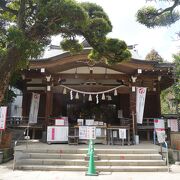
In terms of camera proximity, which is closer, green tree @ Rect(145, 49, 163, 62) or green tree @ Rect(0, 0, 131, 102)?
green tree @ Rect(0, 0, 131, 102)

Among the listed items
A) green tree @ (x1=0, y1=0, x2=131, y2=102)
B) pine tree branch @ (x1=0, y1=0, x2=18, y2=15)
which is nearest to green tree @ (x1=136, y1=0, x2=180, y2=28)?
green tree @ (x1=0, y1=0, x2=131, y2=102)

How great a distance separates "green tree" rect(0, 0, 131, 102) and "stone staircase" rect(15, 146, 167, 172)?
3.80m

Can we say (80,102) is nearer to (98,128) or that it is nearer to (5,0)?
(98,128)

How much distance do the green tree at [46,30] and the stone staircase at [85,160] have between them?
3.80 meters

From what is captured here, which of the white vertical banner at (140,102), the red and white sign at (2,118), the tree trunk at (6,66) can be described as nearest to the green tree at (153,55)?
the white vertical banner at (140,102)

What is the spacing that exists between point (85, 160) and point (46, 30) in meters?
5.16

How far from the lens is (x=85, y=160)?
10.0 meters

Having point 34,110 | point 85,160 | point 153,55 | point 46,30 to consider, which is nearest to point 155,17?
point 46,30

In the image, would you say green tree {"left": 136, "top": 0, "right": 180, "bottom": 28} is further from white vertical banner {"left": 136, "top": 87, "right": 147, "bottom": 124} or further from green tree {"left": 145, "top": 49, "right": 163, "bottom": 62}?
green tree {"left": 145, "top": 49, "right": 163, "bottom": 62}

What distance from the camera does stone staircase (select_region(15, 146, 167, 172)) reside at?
946 cm

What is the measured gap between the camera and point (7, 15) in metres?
8.76

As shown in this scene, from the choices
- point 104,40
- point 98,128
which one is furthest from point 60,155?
point 104,40

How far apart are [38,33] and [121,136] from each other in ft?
22.8

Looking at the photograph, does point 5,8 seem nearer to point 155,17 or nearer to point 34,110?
point 155,17
